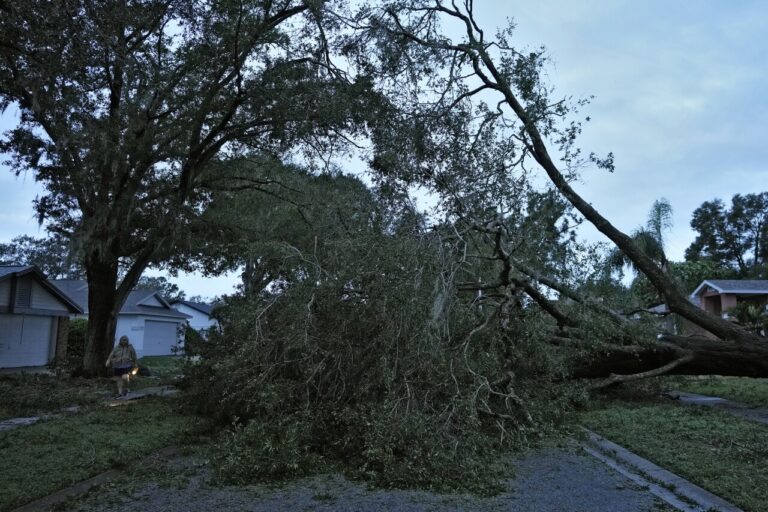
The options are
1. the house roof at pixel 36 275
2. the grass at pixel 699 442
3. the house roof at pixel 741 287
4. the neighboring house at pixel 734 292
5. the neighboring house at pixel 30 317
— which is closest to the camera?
the grass at pixel 699 442

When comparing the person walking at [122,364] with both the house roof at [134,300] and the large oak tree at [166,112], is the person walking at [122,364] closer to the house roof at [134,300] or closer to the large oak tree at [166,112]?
the large oak tree at [166,112]

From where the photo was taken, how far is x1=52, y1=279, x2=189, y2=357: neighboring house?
29.9m

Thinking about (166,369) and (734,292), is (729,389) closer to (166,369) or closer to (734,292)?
(166,369)

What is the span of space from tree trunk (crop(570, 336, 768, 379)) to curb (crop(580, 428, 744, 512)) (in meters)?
3.26

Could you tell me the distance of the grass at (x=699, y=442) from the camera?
15.9 feet

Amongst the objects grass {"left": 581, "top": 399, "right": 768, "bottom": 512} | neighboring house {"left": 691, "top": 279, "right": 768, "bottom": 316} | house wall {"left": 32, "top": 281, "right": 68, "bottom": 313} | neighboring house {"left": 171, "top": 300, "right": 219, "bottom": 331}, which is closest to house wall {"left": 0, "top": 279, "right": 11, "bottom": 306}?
house wall {"left": 32, "top": 281, "right": 68, "bottom": 313}

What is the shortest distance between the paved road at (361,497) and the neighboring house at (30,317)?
1648 centimetres

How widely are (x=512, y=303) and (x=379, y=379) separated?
3.16m

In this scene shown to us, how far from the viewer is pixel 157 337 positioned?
106ft

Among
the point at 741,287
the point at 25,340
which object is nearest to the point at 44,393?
the point at 25,340

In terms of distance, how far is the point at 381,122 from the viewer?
10977mm

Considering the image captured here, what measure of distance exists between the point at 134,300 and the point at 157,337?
271 cm

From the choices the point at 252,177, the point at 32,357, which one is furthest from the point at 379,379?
the point at 32,357

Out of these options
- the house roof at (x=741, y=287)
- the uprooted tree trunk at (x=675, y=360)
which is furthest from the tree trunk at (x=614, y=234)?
the house roof at (x=741, y=287)
